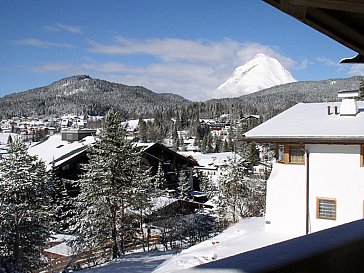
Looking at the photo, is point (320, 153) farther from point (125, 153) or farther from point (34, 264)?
point (34, 264)

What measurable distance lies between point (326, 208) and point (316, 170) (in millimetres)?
1278

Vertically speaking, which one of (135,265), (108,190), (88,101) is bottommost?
(135,265)

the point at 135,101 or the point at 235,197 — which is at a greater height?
the point at 135,101

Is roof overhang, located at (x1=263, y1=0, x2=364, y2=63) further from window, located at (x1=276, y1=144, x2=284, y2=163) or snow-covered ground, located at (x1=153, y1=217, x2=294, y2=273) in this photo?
window, located at (x1=276, y1=144, x2=284, y2=163)

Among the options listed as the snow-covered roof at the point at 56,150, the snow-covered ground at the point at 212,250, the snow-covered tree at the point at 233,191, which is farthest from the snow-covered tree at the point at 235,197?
the snow-covered roof at the point at 56,150

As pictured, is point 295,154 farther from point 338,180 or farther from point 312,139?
point 338,180

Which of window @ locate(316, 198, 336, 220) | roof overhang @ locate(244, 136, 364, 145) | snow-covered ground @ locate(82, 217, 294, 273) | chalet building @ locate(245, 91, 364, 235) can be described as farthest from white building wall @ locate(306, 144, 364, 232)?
snow-covered ground @ locate(82, 217, 294, 273)

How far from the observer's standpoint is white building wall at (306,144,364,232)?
1216 centimetres

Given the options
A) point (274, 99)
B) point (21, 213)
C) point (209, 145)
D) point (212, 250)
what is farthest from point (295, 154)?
point (274, 99)

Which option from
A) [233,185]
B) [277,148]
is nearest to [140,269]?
[277,148]

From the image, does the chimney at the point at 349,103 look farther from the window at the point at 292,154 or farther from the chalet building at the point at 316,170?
the window at the point at 292,154

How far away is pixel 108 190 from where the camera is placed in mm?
17922

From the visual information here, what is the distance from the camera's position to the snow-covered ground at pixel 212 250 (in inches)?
444

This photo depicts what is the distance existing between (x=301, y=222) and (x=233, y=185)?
1012 centimetres
